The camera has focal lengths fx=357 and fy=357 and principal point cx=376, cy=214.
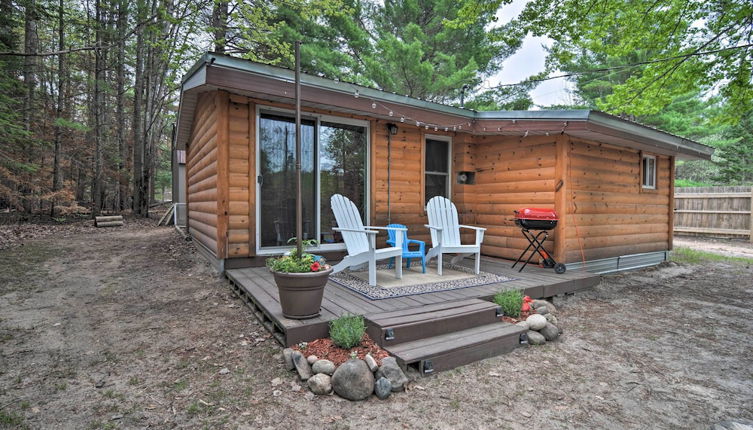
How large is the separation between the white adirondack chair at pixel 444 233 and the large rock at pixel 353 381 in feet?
7.16

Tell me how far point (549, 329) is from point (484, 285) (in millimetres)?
826

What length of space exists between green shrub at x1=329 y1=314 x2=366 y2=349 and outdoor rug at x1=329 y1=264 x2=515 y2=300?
2.14 ft

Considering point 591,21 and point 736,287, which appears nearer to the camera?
point 736,287

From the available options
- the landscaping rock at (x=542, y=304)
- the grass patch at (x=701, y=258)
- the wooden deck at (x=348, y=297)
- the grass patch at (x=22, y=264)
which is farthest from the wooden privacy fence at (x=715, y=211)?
the grass patch at (x=22, y=264)

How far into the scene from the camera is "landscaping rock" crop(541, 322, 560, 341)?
2.90 meters

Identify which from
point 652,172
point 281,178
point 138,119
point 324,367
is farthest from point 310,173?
point 138,119

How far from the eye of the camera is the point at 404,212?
5.11m

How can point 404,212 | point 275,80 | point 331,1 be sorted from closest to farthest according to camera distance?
point 275,80 → point 404,212 → point 331,1

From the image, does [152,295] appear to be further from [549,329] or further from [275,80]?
[549,329]

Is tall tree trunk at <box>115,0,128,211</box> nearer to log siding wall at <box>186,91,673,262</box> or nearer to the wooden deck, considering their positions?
log siding wall at <box>186,91,673,262</box>

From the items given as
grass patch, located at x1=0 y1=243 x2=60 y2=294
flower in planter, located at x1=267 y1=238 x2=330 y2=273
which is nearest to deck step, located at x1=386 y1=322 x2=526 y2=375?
flower in planter, located at x1=267 y1=238 x2=330 y2=273

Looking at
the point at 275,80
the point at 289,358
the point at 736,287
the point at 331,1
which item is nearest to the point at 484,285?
the point at 289,358

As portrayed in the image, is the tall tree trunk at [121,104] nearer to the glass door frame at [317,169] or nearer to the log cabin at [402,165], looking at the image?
the log cabin at [402,165]

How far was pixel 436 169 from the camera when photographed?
5.48 meters
